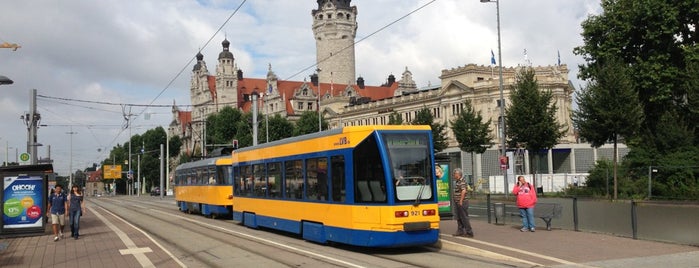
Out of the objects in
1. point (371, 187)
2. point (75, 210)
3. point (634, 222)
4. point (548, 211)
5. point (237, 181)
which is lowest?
point (634, 222)

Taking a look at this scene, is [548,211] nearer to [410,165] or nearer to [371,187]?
[410,165]

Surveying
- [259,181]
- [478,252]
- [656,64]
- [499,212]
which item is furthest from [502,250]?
[656,64]

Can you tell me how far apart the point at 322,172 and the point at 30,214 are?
10.4 metres

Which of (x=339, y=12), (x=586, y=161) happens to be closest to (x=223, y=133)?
(x=339, y=12)

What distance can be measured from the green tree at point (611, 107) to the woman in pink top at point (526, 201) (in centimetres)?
1697

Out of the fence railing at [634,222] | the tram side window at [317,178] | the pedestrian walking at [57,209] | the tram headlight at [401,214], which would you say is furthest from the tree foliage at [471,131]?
the tram headlight at [401,214]

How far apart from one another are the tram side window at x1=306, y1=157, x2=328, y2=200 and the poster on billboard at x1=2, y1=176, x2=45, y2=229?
955cm

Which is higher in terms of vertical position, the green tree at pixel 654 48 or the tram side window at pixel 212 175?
the green tree at pixel 654 48

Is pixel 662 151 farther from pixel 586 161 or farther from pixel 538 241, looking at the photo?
pixel 586 161

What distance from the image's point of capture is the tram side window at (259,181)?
19.6 meters

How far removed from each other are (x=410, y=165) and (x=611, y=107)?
22.3 m

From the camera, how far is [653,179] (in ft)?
106

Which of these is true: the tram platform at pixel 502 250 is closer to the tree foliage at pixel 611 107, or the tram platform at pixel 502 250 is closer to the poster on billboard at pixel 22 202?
the poster on billboard at pixel 22 202

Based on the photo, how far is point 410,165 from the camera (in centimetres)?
1380
